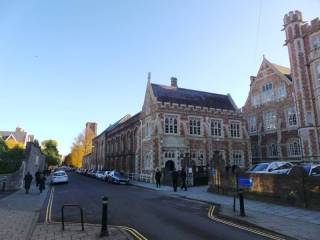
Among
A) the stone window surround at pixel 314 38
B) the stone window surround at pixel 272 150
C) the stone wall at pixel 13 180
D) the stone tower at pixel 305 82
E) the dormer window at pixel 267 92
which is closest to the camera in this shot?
the stone wall at pixel 13 180

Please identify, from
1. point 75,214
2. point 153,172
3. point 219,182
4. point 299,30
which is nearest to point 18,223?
point 75,214

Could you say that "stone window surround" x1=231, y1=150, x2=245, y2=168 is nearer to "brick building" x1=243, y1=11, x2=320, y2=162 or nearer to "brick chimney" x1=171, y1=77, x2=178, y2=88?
"brick building" x1=243, y1=11, x2=320, y2=162

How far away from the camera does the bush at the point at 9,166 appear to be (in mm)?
30328

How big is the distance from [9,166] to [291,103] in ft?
118

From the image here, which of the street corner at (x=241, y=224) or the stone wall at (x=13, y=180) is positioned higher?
the stone wall at (x=13, y=180)

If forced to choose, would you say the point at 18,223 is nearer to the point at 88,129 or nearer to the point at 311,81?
the point at 311,81

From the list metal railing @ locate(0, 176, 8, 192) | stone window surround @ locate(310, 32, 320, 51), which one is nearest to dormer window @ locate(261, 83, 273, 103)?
stone window surround @ locate(310, 32, 320, 51)

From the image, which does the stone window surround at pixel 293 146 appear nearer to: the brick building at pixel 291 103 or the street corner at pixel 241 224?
the brick building at pixel 291 103

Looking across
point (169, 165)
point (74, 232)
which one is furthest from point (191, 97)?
point (74, 232)

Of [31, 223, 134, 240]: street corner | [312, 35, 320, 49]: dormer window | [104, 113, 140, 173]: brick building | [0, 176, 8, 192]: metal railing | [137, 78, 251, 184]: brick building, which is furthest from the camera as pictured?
[104, 113, 140, 173]: brick building

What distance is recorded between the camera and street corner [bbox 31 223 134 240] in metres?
8.41

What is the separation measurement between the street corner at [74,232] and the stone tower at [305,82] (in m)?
28.1

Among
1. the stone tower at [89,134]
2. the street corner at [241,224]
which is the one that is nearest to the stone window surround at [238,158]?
the street corner at [241,224]

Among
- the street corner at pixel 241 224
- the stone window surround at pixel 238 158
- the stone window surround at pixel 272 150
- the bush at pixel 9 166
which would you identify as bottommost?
the street corner at pixel 241 224
